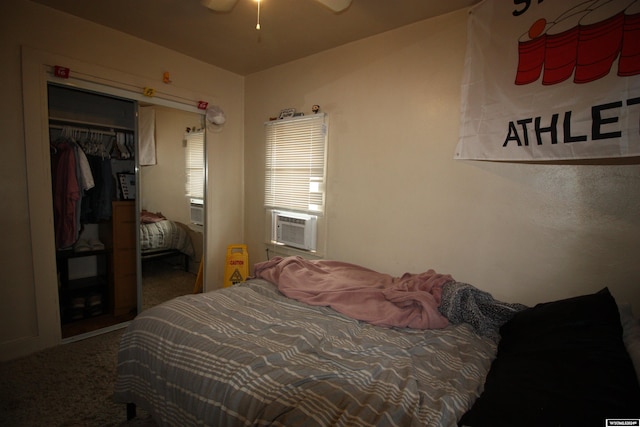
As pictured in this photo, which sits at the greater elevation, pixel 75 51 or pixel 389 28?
pixel 389 28

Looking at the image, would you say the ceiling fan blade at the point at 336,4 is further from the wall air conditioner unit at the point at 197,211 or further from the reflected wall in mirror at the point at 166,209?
the wall air conditioner unit at the point at 197,211

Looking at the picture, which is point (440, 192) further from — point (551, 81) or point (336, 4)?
point (336, 4)

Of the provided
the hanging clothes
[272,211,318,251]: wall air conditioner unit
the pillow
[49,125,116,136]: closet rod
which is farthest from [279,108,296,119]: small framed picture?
the pillow

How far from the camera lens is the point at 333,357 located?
1.29m

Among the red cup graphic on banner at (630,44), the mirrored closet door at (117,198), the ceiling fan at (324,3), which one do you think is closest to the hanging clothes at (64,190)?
the mirrored closet door at (117,198)

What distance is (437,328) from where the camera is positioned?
1588mm

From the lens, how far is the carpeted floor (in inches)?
63.9

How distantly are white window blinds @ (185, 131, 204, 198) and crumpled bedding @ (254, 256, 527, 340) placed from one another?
1.53m

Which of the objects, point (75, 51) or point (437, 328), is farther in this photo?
point (75, 51)

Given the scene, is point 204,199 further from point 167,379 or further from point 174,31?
point 167,379

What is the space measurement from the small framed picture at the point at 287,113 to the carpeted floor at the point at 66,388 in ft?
8.69

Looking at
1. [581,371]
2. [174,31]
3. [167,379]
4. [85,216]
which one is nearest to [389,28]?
[174,31]

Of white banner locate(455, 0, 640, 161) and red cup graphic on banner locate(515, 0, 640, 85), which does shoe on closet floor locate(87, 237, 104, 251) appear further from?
red cup graphic on banner locate(515, 0, 640, 85)

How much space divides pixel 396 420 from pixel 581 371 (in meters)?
0.63
